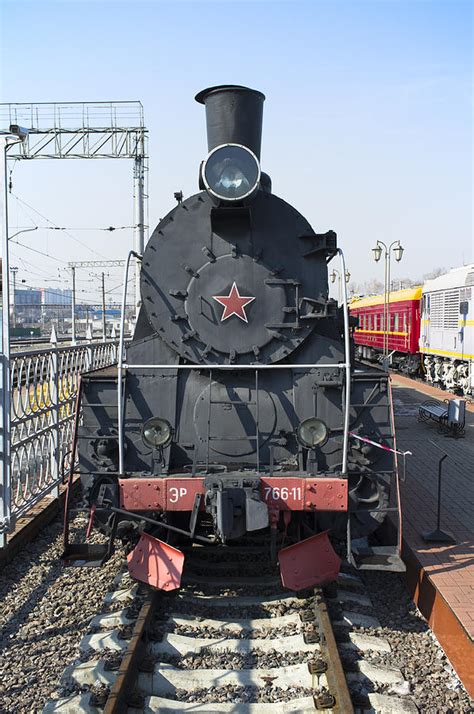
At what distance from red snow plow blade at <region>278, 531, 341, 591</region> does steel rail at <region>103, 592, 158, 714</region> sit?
1.13m

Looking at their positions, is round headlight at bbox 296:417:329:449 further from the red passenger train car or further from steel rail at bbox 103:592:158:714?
the red passenger train car

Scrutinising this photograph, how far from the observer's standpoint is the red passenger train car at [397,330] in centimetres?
2303

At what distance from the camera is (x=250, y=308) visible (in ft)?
18.5

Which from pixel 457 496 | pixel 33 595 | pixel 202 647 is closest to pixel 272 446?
pixel 202 647

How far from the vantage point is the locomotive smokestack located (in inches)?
237

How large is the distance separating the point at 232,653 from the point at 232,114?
194 inches

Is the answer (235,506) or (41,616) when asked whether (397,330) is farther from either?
(41,616)

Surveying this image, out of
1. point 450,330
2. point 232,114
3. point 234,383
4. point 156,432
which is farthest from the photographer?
point 450,330

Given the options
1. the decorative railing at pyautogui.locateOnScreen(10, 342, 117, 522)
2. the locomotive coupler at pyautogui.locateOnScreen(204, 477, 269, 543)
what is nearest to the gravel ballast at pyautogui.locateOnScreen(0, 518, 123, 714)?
the decorative railing at pyautogui.locateOnScreen(10, 342, 117, 522)

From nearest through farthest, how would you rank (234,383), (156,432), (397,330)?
(156,432) → (234,383) → (397,330)

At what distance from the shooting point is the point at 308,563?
505 cm

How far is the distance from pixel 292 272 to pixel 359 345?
26820 millimetres

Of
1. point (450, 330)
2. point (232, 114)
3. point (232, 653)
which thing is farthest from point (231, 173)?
point (450, 330)

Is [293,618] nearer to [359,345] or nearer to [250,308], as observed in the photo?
[250,308]
